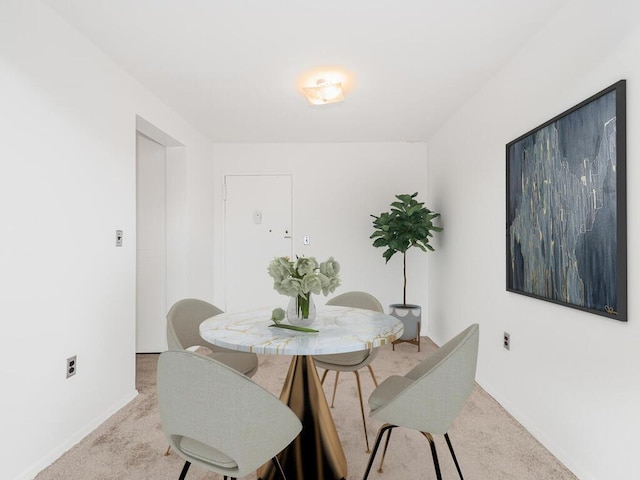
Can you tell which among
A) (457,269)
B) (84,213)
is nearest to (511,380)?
(457,269)

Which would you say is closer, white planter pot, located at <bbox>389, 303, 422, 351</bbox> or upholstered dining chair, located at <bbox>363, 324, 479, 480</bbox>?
upholstered dining chair, located at <bbox>363, 324, 479, 480</bbox>

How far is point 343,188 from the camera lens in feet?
15.8

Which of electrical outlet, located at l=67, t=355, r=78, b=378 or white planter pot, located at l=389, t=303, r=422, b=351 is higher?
electrical outlet, located at l=67, t=355, r=78, b=378

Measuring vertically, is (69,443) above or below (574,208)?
below

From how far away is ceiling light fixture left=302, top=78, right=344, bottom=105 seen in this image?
2859 mm

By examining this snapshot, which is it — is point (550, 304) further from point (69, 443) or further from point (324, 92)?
point (69, 443)

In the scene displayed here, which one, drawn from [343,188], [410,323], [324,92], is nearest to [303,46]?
[324,92]

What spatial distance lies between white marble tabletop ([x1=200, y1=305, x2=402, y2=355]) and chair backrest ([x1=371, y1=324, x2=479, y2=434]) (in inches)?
9.2

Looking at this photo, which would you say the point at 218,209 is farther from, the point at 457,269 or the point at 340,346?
the point at 340,346

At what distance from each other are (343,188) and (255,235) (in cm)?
126

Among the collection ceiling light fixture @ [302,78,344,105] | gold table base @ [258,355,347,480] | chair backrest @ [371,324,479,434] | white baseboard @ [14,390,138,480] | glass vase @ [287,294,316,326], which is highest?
ceiling light fixture @ [302,78,344,105]

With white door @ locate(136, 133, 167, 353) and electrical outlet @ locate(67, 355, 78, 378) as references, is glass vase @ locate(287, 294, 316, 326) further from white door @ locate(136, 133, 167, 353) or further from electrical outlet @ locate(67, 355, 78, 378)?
white door @ locate(136, 133, 167, 353)

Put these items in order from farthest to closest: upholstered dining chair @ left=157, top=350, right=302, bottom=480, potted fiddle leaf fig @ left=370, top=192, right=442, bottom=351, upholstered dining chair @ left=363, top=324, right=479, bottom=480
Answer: potted fiddle leaf fig @ left=370, top=192, right=442, bottom=351
upholstered dining chair @ left=363, top=324, right=479, bottom=480
upholstered dining chair @ left=157, top=350, right=302, bottom=480

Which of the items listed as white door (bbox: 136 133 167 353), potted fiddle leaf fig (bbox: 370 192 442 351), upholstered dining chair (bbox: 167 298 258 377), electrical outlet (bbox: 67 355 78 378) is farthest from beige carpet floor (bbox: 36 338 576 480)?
potted fiddle leaf fig (bbox: 370 192 442 351)
